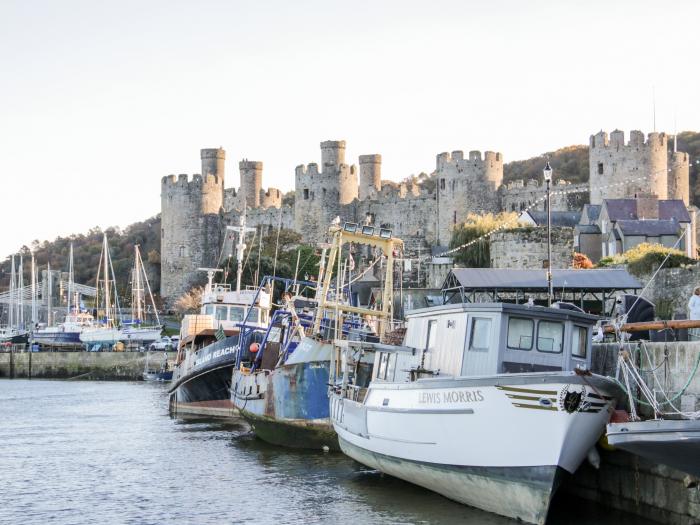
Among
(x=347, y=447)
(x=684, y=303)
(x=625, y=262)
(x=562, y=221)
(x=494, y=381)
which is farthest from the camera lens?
(x=562, y=221)

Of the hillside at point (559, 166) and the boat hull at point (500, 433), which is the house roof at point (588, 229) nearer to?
the boat hull at point (500, 433)

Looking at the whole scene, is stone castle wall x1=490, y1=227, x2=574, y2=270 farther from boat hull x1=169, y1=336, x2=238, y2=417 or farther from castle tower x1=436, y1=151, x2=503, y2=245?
castle tower x1=436, y1=151, x2=503, y2=245

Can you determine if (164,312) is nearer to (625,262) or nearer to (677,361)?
(625,262)

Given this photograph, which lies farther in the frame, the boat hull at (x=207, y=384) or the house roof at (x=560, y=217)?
the house roof at (x=560, y=217)

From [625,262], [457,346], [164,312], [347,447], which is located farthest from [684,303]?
[164,312]

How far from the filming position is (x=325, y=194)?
80.6 metres

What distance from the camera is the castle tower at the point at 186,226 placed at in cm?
8381

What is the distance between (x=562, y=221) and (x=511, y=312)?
159 ft

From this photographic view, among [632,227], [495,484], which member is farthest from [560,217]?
[495,484]

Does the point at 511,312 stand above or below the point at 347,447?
above

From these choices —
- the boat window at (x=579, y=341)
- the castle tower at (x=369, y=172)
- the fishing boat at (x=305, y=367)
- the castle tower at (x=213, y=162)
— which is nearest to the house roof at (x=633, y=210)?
the fishing boat at (x=305, y=367)

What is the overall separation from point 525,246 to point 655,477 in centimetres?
2759

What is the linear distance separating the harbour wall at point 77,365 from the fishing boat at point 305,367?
32.2 m

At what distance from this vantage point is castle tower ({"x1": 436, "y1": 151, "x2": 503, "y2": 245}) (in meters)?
73.6
